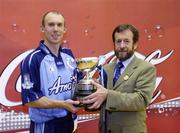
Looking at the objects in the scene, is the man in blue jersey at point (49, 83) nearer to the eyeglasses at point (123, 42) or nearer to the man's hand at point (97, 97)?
the man's hand at point (97, 97)

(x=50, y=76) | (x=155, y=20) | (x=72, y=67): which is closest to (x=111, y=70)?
(x=72, y=67)

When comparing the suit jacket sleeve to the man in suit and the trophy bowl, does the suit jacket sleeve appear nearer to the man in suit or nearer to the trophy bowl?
the man in suit

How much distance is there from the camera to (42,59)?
6.28 ft

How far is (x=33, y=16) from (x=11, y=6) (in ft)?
0.52

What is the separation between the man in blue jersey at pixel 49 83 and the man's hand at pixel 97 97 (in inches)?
2.7

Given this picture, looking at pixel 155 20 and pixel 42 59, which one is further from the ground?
pixel 155 20

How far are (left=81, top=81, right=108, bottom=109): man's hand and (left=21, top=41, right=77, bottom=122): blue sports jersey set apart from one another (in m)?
0.12

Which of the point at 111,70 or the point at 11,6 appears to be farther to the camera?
the point at 11,6

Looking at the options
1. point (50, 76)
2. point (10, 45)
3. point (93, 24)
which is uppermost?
point (93, 24)

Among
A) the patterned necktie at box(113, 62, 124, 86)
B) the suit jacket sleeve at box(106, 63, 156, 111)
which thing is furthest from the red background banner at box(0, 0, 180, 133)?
the suit jacket sleeve at box(106, 63, 156, 111)

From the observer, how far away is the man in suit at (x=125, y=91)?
1.98 metres

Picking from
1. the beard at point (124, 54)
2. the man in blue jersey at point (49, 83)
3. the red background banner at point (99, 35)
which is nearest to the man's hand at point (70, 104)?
the man in blue jersey at point (49, 83)

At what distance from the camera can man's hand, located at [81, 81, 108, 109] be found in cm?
196

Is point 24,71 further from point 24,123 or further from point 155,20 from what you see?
point 155,20
